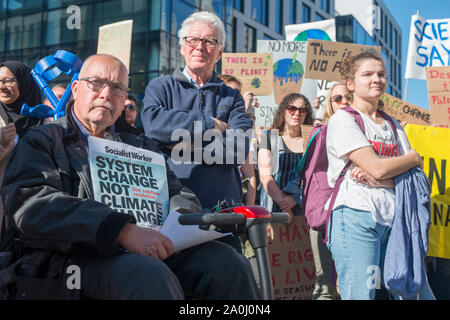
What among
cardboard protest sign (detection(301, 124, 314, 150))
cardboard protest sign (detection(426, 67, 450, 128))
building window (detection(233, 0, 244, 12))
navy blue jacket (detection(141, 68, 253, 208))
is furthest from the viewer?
building window (detection(233, 0, 244, 12))

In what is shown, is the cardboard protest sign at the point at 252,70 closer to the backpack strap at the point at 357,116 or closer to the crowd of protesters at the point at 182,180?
the crowd of protesters at the point at 182,180

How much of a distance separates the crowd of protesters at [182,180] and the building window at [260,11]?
2247cm

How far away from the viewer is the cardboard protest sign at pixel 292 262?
163 inches

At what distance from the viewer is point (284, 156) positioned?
14.3ft

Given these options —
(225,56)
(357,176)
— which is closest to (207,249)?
Answer: (357,176)

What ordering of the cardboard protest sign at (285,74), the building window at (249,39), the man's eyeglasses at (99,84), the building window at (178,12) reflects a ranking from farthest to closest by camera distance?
the building window at (249,39) < the building window at (178,12) < the cardboard protest sign at (285,74) < the man's eyeglasses at (99,84)

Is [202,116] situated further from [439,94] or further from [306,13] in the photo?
[306,13]

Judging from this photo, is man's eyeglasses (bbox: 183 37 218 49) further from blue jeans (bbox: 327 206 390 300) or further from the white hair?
blue jeans (bbox: 327 206 390 300)

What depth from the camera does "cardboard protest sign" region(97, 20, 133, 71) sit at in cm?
555

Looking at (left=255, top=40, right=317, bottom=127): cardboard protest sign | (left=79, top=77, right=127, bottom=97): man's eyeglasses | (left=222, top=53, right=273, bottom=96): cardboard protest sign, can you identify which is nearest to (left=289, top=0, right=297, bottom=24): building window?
(left=255, top=40, right=317, bottom=127): cardboard protest sign

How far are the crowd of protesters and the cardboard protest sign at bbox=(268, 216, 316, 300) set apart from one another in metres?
0.14

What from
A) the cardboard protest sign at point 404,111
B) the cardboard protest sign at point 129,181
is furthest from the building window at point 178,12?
the cardboard protest sign at point 129,181

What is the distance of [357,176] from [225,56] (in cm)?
398
